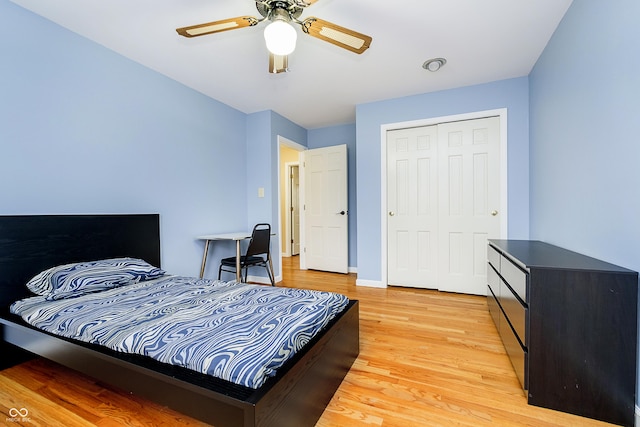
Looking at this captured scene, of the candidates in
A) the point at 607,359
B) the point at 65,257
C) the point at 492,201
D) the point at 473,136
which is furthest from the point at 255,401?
the point at 473,136

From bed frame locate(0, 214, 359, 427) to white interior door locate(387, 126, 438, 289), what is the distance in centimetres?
182

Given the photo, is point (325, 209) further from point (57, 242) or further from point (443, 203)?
point (57, 242)

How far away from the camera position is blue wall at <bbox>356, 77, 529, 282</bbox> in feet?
9.51

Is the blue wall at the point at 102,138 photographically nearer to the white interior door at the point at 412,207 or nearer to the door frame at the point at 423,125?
the door frame at the point at 423,125

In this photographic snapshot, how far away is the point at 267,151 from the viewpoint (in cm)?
375

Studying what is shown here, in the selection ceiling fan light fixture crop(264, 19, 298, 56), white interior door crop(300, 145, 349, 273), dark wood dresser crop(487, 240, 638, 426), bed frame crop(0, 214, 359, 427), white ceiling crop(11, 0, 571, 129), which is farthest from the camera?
white interior door crop(300, 145, 349, 273)

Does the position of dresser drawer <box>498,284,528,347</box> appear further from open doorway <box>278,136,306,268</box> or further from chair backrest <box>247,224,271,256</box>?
open doorway <box>278,136,306,268</box>

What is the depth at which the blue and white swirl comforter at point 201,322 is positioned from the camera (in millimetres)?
1057

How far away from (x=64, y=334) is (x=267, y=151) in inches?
112

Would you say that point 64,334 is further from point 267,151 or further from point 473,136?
point 473,136

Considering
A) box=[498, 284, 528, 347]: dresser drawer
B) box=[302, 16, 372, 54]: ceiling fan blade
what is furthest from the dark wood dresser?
box=[302, 16, 372, 54]: ceiling fan blade

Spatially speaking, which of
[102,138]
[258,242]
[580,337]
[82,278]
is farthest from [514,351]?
[102,138]

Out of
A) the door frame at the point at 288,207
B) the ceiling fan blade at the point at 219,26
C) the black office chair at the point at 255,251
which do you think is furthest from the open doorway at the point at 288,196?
the ceiling fan blade at the point at 219,26

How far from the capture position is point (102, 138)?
2.25 metres
